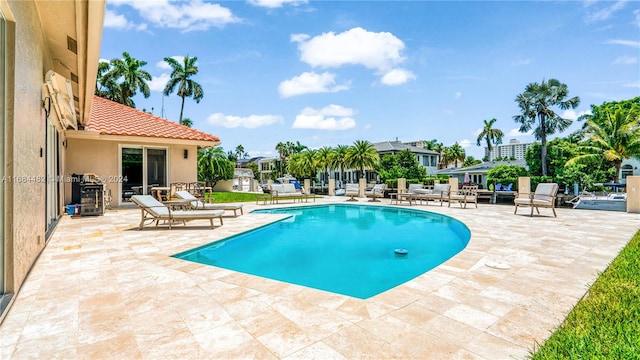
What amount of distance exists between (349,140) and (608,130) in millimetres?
22467

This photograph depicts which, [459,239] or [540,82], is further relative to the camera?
[540,82]

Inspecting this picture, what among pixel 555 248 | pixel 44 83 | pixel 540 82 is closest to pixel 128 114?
pixel 44 83

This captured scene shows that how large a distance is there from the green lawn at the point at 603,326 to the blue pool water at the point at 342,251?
2.18 meters

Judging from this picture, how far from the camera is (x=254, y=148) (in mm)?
91312

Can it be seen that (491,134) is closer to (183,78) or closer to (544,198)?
(183,78)

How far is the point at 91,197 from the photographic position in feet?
32.7

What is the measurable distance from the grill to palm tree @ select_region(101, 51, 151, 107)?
27.4 meters

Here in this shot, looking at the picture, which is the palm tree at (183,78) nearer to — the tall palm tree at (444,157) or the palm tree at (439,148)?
the palm tree at (439,148)

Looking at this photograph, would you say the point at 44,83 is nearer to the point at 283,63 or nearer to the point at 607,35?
the point at 283,63

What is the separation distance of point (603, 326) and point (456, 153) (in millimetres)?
59251

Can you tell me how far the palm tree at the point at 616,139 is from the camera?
76.6 feet

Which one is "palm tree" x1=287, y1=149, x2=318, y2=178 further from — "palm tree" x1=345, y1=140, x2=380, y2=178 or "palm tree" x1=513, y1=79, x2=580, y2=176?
"palm tree" x1=513, y1=79, x2=580, y2=176

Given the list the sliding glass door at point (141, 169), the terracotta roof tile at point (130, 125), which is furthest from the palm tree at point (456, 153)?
the sliding glass door at point (141, 169)

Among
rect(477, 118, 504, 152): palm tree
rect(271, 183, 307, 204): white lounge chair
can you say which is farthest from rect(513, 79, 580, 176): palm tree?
rect(271, 183, 307, 204): white lounge chair
